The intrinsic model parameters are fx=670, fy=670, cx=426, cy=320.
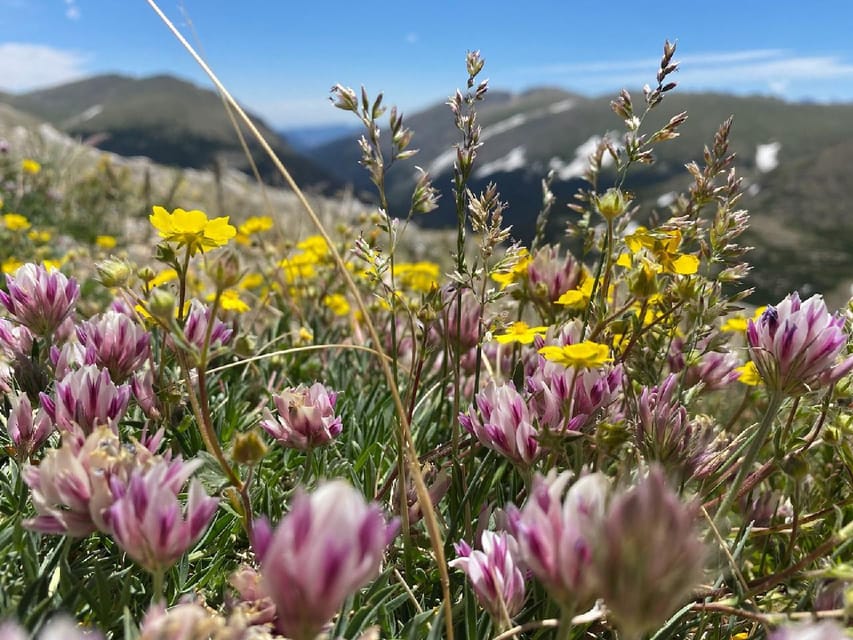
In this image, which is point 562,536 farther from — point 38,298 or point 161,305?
point 38,298

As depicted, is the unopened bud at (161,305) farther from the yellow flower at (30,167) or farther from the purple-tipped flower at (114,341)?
the yellow flower at (30,167)

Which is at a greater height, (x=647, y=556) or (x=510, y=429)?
(x=647, y=556)

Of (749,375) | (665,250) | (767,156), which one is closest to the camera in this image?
(665,250)

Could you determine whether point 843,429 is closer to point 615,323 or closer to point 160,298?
point 615,323

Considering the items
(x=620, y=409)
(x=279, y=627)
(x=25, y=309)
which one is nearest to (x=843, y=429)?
(x=620, y=409)

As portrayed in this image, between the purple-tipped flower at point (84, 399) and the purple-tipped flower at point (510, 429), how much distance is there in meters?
0.97

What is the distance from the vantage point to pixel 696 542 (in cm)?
87

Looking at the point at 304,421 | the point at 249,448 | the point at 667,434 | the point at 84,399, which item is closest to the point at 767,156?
the point at 667,434

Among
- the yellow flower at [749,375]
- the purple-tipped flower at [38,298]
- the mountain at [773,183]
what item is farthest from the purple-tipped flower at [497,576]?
the mountain at [773,183]

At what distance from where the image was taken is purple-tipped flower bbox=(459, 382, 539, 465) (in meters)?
1.78

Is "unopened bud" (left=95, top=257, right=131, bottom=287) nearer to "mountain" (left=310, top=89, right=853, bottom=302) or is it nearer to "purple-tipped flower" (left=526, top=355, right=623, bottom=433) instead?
"purple-tipped flower" (left=526, top=355, right=623, bottom=433)

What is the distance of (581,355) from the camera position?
158 cm

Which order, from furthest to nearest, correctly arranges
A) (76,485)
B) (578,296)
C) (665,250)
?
(578,296), (665,250), (76,485)

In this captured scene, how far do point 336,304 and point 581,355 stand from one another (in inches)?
121
